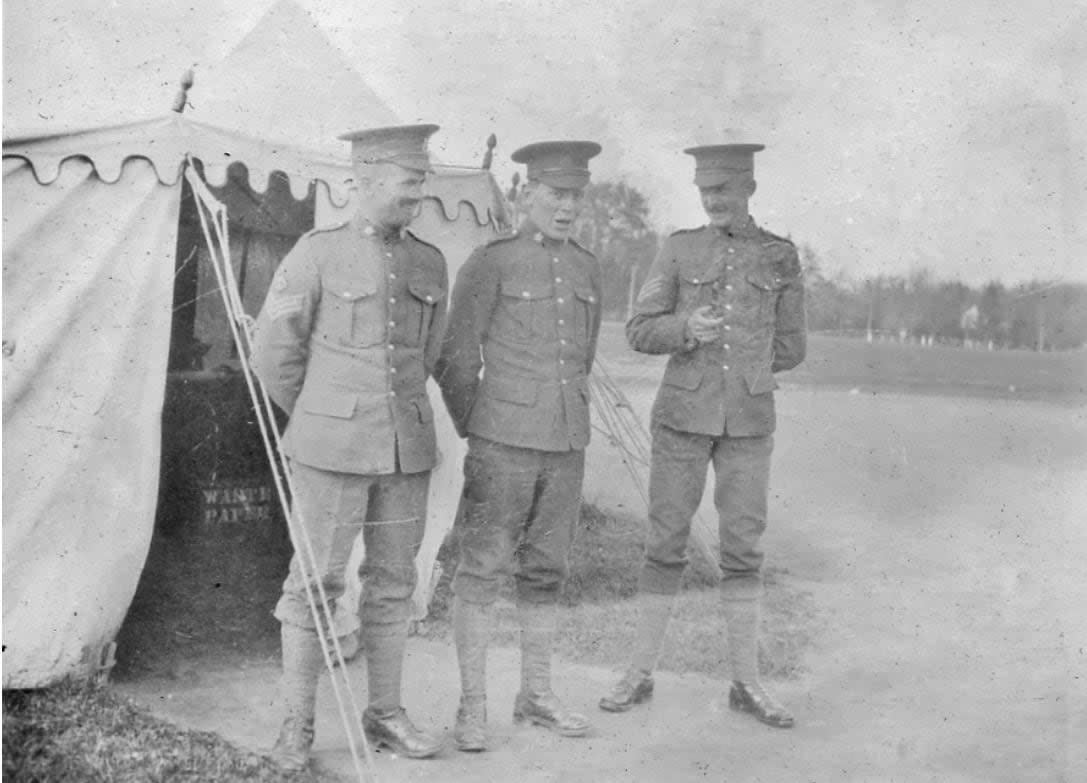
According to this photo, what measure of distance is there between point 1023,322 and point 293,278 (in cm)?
298

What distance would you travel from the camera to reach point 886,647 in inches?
172

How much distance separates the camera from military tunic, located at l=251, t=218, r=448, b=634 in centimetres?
313

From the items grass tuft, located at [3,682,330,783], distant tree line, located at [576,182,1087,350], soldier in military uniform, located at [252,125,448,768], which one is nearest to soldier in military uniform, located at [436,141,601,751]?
soldier in military uniform, located at [252,125,448,768]

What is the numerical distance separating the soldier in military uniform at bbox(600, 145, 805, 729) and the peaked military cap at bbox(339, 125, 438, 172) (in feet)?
3.31

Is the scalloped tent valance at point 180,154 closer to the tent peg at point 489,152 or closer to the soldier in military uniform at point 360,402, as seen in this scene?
the soldier in military uniform at point 360,402

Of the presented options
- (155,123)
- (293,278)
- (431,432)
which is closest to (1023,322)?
(431,432)

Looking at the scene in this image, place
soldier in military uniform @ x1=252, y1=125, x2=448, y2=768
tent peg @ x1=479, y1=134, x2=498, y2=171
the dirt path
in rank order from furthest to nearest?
1. tent peg @ x1=479, y1=134, x2=498, y2=171
2. the dirt path
3. soldier in military uniform @ x1=252, y1=125, x2=448, y2=768

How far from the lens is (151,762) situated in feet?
10.2

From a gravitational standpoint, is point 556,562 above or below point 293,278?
below

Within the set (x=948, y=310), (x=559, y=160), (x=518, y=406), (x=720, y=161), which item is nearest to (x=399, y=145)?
(x=559, y=160)

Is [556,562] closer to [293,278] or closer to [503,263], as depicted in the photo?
[503,263]

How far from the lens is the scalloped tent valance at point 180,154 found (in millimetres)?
3250

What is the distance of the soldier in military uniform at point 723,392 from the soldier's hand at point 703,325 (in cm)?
4

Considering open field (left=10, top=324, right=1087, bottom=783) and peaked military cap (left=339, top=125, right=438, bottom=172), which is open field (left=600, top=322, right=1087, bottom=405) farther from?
peaked military cap (left=339, top=125, right=438, bottom=172)
